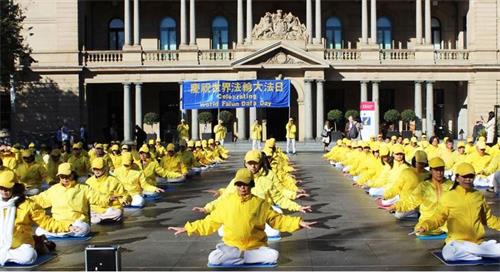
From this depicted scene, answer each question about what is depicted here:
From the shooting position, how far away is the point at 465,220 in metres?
10.1

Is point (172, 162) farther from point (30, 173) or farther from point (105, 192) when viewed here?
point (105, 192)

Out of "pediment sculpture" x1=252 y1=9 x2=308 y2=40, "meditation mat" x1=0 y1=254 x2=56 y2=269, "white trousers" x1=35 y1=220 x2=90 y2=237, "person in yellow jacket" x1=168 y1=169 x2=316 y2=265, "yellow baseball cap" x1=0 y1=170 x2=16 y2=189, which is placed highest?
"pediment sculpture" x1=252 y1=9 x2=308 y2=40

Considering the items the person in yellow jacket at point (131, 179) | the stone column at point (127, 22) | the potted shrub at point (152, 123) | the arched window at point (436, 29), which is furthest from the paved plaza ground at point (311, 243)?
the arched window at point (436, 29)

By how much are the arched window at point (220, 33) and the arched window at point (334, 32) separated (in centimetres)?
770

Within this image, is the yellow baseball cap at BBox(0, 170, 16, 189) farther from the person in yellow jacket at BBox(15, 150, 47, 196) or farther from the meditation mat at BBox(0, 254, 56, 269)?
the person in yellow jacket at BBox(15, 150, 47, 196)

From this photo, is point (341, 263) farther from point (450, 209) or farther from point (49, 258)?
point (49, 258)

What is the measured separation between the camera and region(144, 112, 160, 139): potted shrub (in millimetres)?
47875

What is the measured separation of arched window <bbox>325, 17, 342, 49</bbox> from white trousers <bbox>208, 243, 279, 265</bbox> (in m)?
45.4

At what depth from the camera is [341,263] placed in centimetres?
1045

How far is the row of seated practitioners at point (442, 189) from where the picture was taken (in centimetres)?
1003

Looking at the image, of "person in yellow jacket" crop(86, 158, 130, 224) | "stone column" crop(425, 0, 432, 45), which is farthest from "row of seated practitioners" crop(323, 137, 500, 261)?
"stone column" crop(425, 0, 432, 45)

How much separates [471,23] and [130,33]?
24.6m

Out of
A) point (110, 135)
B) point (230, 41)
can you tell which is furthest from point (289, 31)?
point (110, 135)

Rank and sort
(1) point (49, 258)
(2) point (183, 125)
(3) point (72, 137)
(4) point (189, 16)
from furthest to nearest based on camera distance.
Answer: (4) point (189, 16) → (3) point (72, 137) → (2) point (183, 125) → (1) point (49, 258)
